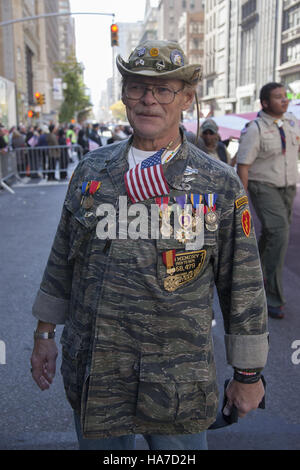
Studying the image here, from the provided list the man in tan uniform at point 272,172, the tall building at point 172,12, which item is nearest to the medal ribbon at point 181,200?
the man in tan uniform at point 272,172

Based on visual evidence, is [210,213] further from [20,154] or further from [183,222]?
[20,154]

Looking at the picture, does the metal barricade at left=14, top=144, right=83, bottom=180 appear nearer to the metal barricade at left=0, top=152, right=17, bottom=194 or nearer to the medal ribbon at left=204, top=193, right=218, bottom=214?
the metal barricade at left=0, top=152, right=17, bottom=194

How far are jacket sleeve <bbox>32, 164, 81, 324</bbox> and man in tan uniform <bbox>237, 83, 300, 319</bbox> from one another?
10.8 feet

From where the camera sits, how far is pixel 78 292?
195cm

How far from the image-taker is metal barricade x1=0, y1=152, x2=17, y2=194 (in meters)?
15.7

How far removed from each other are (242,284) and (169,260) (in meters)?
0.31

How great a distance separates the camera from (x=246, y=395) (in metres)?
1.92

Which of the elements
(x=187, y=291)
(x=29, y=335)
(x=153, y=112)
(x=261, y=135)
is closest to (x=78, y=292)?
(x=187, y=291)

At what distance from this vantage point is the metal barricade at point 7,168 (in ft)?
51.6

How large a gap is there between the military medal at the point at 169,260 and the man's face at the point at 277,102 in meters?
3.75

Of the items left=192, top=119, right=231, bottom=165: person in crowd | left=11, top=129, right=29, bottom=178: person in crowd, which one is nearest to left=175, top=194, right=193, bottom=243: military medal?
left=192, top=119, right=231, bottom=165: person in crowd

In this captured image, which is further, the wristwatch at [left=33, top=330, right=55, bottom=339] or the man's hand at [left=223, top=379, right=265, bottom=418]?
the wristwatch at [left=33, top=330, right=55, bottom=339]

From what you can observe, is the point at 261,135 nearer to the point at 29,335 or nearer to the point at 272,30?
the point at 29,335

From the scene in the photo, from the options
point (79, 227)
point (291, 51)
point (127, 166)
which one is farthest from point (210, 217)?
point (291, 51)
